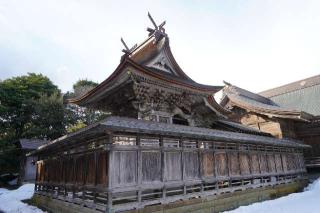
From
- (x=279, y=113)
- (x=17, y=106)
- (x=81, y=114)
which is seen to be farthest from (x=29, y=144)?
(x=279, y=113)

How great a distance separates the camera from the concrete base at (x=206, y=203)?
31.7 ft

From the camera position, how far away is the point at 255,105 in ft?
77.3

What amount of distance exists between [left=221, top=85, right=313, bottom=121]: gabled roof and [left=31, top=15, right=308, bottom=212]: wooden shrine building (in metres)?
3.60

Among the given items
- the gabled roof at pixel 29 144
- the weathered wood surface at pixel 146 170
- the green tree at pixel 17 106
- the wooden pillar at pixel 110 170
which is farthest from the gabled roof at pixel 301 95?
the green tree at pixel 17 106

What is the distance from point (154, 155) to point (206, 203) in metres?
3.71

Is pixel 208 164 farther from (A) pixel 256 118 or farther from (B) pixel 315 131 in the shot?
(B) pixel 315 131

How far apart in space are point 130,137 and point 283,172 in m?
14.0

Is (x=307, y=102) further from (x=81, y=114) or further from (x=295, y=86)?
(x=81, y=114)

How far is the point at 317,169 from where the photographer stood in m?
23.4

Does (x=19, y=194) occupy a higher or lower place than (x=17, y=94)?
lower

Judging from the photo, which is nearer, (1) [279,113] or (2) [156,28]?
(2) [156,28]

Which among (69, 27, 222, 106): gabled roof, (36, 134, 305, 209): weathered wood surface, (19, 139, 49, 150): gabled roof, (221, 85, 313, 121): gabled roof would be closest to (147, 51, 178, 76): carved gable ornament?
(69, 27, 222, 106): gabled roof

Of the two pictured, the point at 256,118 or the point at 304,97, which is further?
the point at 304,97

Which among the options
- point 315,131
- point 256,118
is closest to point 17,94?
point 256,118
